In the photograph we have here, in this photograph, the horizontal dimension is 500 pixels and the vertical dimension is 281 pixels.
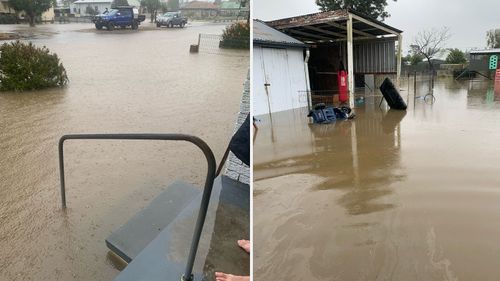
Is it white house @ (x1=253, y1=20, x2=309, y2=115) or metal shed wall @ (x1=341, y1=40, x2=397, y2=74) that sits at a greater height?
metal shed wall @ (x1=341, y1=40, x2=397, y2=74)

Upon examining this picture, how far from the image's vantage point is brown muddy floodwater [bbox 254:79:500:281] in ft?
6.21

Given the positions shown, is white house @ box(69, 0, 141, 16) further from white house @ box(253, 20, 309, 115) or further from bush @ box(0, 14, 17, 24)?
white house @ box(253, 20, 309, 115)

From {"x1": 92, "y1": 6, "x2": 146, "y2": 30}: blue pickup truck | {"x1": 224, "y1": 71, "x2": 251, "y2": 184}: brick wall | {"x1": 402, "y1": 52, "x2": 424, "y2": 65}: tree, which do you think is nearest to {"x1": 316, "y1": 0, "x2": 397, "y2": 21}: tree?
{"x1": 92, "y1": 6, "x2": 146, "y2": 30}: blue pickup truck

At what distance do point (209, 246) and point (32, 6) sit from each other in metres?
6.22

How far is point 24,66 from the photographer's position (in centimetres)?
665

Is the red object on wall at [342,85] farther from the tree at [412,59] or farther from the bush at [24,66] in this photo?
the tree at [412,59]

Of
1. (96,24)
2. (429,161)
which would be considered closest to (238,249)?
(429,161)

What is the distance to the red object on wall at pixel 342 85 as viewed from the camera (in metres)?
7.90

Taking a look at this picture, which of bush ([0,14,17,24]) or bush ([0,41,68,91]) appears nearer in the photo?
bush ([0,14,17,24])

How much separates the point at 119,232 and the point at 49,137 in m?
3.29

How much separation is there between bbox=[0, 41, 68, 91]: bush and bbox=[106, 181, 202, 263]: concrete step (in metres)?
5.58

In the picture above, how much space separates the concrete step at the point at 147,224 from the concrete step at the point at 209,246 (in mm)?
401

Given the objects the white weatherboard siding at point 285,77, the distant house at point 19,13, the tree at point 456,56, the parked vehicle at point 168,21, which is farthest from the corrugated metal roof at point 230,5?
the tree at point 456,56

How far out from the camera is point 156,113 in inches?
238
